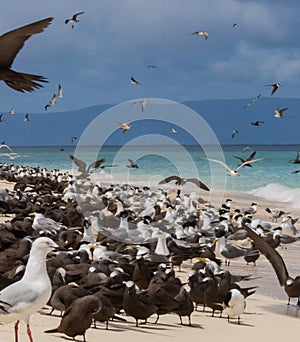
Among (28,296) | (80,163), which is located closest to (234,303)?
(28,296)

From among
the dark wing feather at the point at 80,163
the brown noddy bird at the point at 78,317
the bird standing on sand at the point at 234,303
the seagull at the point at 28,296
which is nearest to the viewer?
the seagull at the point at 28,296

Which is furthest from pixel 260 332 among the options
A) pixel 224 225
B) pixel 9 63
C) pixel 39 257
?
pixel 224 225

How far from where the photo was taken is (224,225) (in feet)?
58.1

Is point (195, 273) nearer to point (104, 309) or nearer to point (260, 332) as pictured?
point (260, 332)

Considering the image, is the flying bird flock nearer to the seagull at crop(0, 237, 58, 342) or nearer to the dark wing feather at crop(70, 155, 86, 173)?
the seagull at crop(0, 237, 58, 342)

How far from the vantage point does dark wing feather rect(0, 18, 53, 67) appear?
5.27 m

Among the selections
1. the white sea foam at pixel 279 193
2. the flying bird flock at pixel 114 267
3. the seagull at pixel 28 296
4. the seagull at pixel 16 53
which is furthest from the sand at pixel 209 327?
the white sea foam at pixel 279 193

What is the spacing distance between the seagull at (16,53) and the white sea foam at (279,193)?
31.2 m

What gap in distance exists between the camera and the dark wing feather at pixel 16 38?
527 cm

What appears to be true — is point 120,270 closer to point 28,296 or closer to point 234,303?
point 234,303

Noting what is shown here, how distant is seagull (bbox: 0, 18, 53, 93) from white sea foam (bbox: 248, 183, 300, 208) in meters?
31.2

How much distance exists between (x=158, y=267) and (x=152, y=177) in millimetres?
46462

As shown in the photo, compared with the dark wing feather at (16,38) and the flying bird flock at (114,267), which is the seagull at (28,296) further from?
the dark wing feather at (16,38)

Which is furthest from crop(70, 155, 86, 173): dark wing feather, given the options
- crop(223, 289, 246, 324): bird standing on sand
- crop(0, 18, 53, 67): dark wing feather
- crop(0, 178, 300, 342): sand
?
crop(0, 18, 53, 67): dark wing feather
